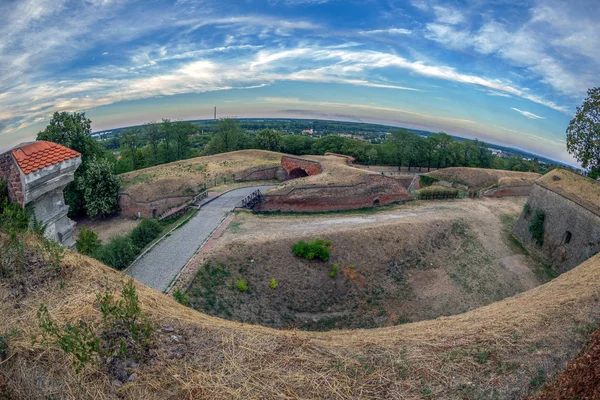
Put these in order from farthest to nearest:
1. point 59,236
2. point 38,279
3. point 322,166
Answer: point 322,166 → point 59,236 → point 38,279

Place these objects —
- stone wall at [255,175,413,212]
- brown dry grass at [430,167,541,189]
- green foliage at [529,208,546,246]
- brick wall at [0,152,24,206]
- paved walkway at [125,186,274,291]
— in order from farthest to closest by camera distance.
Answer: brown dry grass at [430,167,541,189]
stone wall at [255,175,413,212]
green foliage at [529,208,546,246]
paved walkway at [125,186,274,291]
brick wall at [0,152,24,206]

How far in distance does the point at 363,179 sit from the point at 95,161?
65.5 ft

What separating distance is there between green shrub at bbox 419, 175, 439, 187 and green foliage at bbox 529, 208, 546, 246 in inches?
515

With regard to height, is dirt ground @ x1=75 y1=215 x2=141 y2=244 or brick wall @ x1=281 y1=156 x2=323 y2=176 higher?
brick wall @ x1=281 y1=156 x2=323 y2=176

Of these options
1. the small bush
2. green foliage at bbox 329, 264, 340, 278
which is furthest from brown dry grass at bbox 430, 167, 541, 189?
the small bush

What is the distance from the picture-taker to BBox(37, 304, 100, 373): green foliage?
3951mm

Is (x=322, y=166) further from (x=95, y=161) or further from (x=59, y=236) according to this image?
(x=59, y=236)

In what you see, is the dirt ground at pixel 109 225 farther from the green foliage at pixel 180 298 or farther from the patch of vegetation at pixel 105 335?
the patch of vegetation at pixel 105 335

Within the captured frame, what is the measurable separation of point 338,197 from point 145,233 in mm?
12620

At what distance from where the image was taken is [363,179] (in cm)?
2550

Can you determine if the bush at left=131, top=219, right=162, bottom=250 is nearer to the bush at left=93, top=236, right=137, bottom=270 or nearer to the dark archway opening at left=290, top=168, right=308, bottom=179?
the bush at left=93, top=236, right=137, bottom=270

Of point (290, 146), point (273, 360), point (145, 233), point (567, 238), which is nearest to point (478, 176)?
point (567, 238)

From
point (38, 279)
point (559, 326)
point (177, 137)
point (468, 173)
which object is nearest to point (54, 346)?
point (38, 279)

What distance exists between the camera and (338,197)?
2398cm
